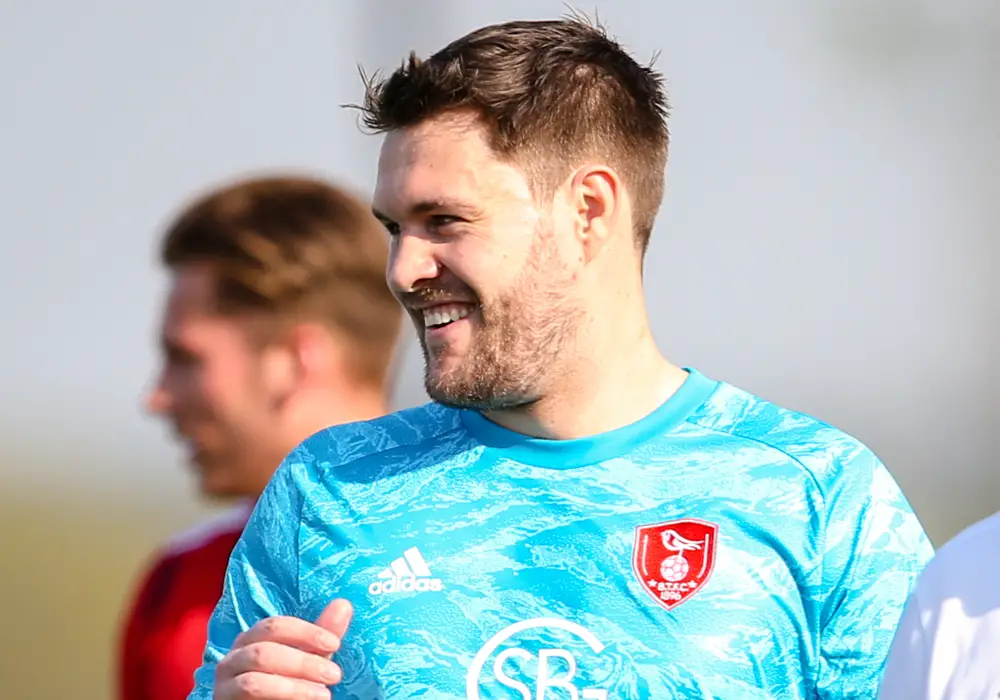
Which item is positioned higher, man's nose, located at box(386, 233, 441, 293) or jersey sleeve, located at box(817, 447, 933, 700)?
man's nose, located at box(386, 233, 441, 293)

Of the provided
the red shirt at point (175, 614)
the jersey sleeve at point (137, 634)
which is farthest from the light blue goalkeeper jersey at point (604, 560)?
the jersey sleeve at point (137, 634)

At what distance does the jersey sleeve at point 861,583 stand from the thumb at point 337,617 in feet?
2.10

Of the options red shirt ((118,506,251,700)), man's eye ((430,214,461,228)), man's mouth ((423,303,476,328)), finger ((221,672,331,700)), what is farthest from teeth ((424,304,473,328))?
red shirt ((118,506,251,700))

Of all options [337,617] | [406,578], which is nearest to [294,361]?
[406,578]

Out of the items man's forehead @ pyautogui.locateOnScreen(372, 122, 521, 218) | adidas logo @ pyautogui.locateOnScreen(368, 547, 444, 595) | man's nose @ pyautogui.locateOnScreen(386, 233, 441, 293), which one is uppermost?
man's forehead @ pyautogui.locateOnScreen(372, 122, 521, 218)

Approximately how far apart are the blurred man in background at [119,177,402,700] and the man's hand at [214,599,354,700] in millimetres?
1046

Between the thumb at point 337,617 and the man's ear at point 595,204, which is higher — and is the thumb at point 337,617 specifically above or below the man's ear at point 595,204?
below

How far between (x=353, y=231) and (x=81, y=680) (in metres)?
6.43

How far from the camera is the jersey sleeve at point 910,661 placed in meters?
1.75

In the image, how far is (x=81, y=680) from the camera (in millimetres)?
9117

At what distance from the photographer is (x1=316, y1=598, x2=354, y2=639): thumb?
220 cm

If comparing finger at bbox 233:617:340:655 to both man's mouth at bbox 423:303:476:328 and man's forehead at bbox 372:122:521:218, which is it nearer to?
man's mouth at bbox 423:303:476:328

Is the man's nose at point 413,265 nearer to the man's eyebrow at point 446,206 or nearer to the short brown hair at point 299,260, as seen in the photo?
the man's eyebrow at point 446,206

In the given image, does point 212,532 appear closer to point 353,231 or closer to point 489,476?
point 353,231
